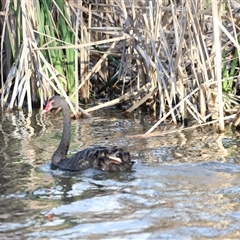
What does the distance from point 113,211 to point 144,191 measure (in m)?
0.64

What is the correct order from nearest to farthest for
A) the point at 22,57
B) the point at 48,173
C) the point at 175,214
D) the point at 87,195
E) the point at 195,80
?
1. the point at 175,214
2. the point at 87,195
3. the point at 48,173
4. the point at 195,80
5. the point at 22,57

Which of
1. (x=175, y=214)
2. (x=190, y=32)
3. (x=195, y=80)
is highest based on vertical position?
(x=190, y=32)

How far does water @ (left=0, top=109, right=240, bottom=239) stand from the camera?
4.98m

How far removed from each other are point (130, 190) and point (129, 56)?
13.4 feet

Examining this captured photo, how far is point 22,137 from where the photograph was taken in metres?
8.86

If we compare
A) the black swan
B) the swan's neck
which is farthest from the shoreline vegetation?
the black swan

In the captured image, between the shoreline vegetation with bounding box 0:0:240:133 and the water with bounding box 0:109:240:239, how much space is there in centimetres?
47

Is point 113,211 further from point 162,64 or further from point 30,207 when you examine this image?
point 162,64

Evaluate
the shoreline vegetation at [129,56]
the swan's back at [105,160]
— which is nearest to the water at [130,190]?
the swan's back at [105,160]

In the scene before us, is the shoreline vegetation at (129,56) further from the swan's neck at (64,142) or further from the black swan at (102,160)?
the black swan at (102,160)

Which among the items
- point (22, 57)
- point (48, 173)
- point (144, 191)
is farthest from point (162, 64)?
point (144, 191)

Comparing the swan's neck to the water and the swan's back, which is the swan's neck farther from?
the swan's back

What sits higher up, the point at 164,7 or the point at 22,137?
the point at 164,7

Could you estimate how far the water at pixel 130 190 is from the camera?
498 centimetres
